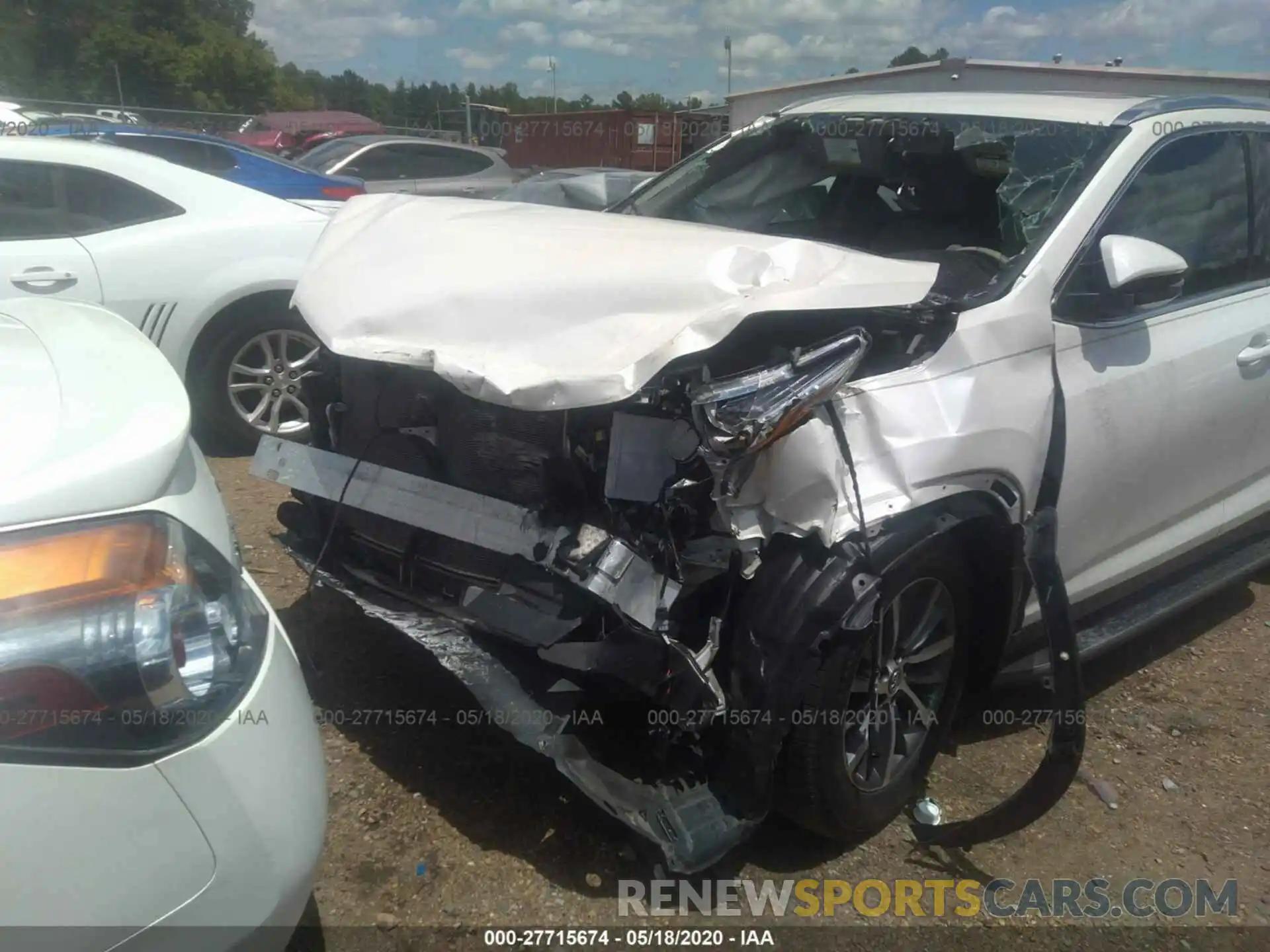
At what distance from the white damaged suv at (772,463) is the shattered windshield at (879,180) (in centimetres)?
3

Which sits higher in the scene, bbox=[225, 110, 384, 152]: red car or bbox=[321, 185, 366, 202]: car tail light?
bbox=[225, 110, 384, 152]: red car

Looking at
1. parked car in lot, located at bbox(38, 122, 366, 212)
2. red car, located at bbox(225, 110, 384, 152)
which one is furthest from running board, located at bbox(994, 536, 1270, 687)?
red car, located at bbox(225, 110, 384, 152)

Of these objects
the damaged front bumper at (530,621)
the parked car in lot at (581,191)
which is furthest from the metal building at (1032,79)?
the damaged front bumper at (530,621)

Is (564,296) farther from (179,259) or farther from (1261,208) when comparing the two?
(179,259)

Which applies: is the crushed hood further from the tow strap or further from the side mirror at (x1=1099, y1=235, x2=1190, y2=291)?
the tow strap

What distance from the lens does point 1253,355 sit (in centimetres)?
324

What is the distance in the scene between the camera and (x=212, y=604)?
1.56 m

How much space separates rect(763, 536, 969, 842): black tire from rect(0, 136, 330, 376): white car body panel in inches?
144

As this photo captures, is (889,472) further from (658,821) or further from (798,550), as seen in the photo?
(658,821)

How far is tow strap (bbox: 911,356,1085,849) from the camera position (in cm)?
229

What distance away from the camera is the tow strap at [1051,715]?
2.29 meters

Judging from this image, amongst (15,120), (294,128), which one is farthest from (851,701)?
(294,128)

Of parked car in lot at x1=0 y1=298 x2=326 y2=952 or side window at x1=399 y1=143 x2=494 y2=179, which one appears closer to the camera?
parked car in lot at x1=0 y1=298 x2=326 y2=952

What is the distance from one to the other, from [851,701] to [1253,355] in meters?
1.92
